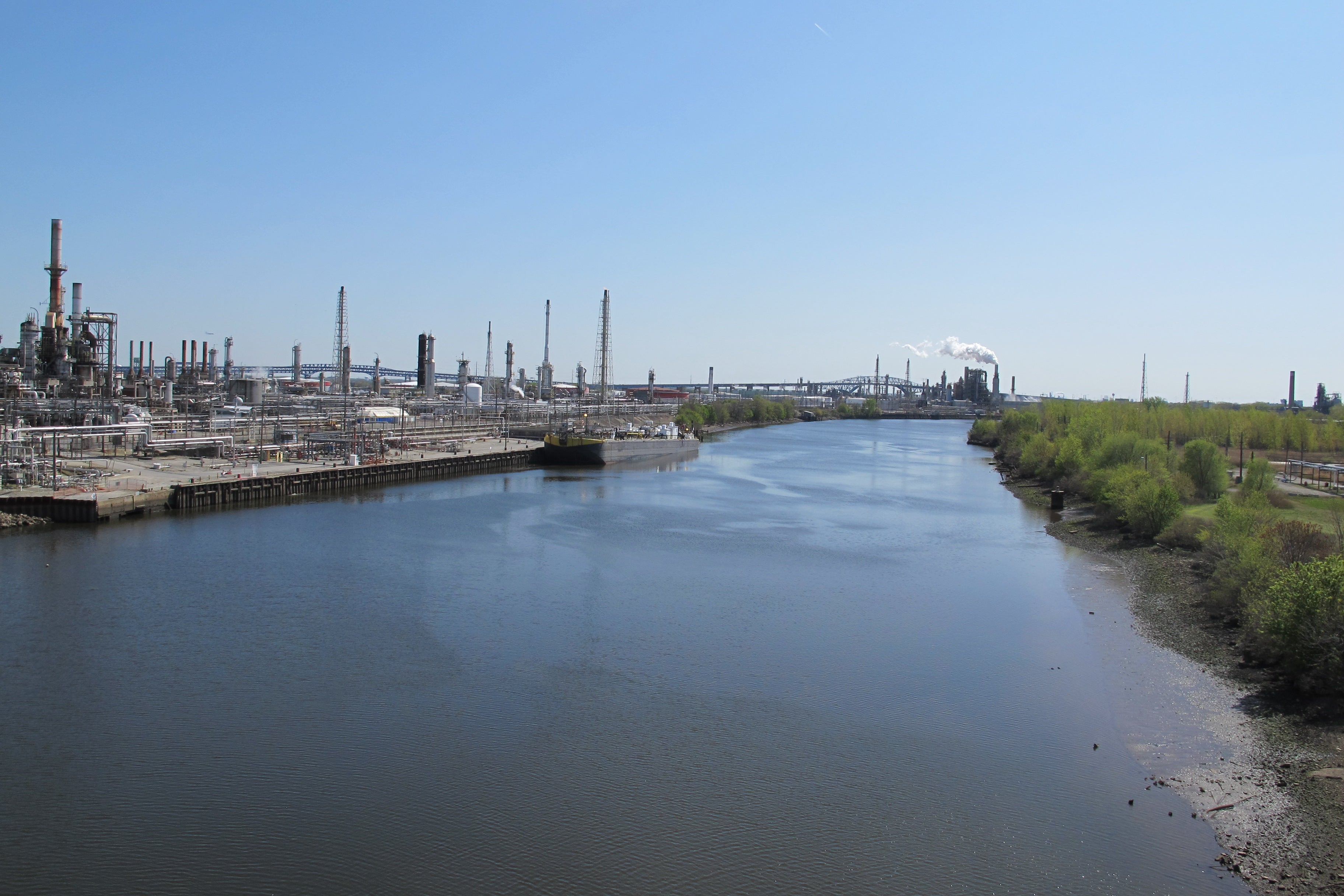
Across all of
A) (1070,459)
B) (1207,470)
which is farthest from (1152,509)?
(1070,459)

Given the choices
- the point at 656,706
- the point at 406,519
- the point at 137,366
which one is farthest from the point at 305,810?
the point at 137,366

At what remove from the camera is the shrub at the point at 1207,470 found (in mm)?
16219

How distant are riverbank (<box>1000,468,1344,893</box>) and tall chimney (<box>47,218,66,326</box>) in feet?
96.0

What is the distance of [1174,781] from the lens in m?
5.81

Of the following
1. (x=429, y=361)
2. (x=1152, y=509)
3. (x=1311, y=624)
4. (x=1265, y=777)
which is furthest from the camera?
(x=429, y=361)

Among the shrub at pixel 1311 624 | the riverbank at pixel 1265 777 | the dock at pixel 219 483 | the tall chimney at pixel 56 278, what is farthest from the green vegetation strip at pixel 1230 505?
the tall chimney at pixel 56 278

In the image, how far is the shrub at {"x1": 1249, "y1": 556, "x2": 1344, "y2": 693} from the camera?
662 cm

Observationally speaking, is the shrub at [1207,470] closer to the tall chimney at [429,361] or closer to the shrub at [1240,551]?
the shrub at [1240,551]

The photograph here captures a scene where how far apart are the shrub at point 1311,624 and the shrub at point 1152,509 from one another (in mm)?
6595

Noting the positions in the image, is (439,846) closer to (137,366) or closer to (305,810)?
(305,810)

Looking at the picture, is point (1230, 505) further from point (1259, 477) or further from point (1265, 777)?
point (1265, 777)

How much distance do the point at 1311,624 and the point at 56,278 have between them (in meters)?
30.8

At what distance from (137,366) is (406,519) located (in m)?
29.2

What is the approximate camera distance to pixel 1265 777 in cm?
573
